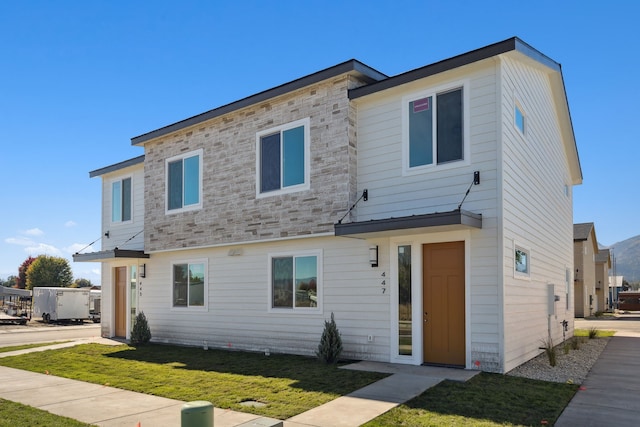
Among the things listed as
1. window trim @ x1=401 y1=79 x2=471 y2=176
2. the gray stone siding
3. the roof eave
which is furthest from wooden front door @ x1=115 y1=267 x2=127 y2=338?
window trim @ x1=401 y1=79 x2=471 y2=176

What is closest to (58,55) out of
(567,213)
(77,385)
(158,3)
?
(158,3)

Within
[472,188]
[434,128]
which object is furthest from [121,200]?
[472,188]

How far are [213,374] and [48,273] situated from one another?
159 ft

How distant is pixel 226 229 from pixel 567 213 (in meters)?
11.8

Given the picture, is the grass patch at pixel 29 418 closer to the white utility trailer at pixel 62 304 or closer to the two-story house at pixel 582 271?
the white utility trailer at pixel 62 304

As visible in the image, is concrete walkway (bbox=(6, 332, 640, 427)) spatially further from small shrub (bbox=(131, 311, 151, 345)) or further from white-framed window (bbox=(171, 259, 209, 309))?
white-framed window (bbox=(171, 259, 209, 309))

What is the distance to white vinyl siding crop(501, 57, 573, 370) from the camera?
33.4 ft

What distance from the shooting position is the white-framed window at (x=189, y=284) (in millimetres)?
15362

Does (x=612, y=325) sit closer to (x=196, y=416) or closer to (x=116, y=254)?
(x=116, y=254)

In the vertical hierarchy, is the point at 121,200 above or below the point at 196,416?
above

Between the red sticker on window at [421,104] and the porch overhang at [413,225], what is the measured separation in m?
2.48

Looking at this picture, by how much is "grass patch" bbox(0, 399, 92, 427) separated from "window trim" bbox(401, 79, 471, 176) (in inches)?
291

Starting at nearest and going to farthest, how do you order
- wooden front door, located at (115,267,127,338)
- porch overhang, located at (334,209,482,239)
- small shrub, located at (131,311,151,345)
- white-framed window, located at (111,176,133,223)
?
porch overhang, located at (334,209,482,239) < small shrub, located at (131,311,151,345) < wooden front door, located at (115,267,127,338) < white-framed window, located at (111,176,133,223)

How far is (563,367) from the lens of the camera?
10641mm
